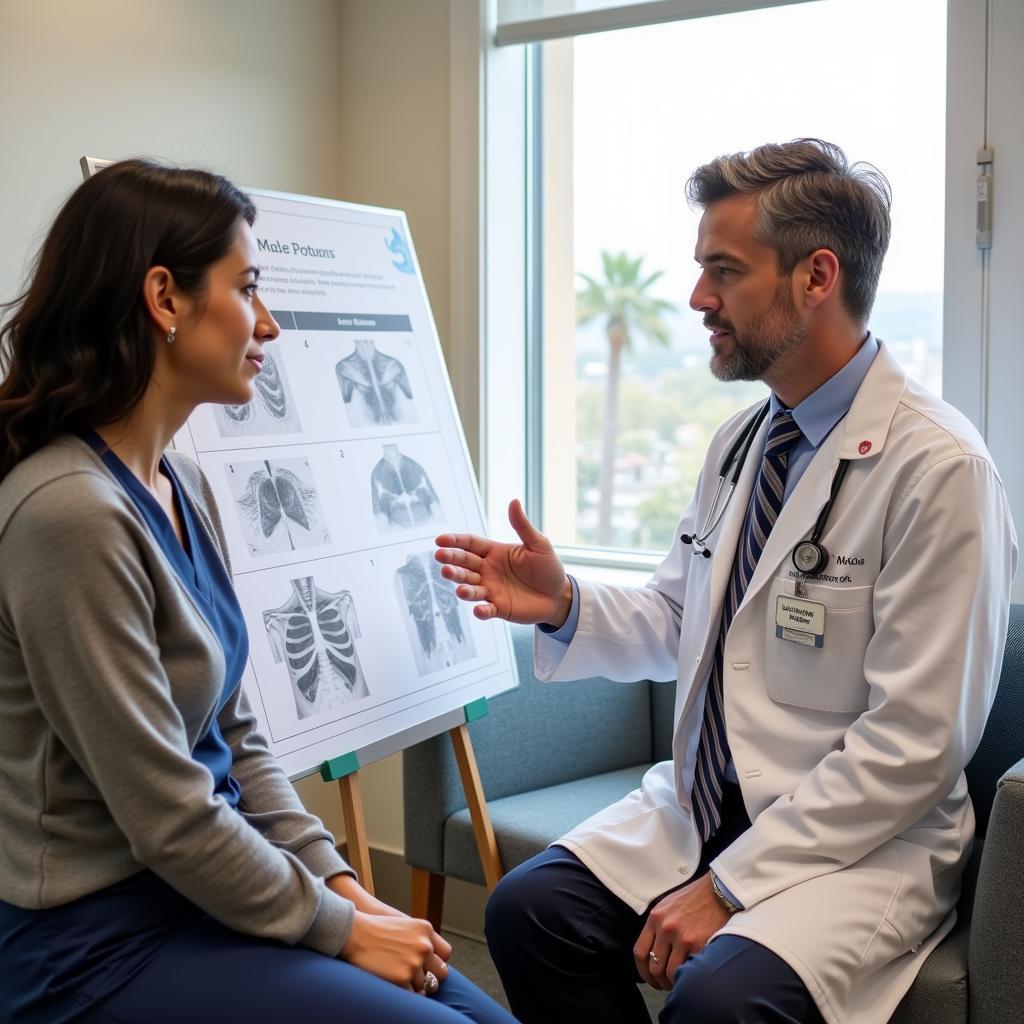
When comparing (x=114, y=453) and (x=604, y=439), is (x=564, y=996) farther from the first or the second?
(x=604, y=439)

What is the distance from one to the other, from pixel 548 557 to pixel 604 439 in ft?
3.90

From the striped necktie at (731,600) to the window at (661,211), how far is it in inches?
34.9

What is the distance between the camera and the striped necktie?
1.81 metres

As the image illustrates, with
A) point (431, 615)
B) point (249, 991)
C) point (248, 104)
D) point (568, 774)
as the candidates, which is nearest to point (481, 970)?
point (568, 774)

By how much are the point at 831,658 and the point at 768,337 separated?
518 millimetres

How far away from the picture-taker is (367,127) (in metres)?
3.05

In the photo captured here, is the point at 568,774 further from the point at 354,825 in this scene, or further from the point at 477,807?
the point at 354,825

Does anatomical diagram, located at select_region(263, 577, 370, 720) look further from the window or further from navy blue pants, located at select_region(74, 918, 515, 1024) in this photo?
the window

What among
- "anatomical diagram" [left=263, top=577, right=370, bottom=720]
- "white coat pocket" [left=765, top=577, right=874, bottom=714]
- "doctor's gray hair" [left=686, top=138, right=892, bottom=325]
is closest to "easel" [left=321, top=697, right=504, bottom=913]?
"anatomical diagram" [left=263, top=577, right=370, bottom=720]

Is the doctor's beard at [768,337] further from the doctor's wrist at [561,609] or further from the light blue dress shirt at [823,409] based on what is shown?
the doctor's wrist at [561,609]

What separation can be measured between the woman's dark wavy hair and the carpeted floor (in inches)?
65.1

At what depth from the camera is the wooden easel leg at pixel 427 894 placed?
7.95 ft

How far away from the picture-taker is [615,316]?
3.07 metres

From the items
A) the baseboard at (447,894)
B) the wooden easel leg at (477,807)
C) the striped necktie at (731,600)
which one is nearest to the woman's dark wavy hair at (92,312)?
the striped necktie at (731,600)
